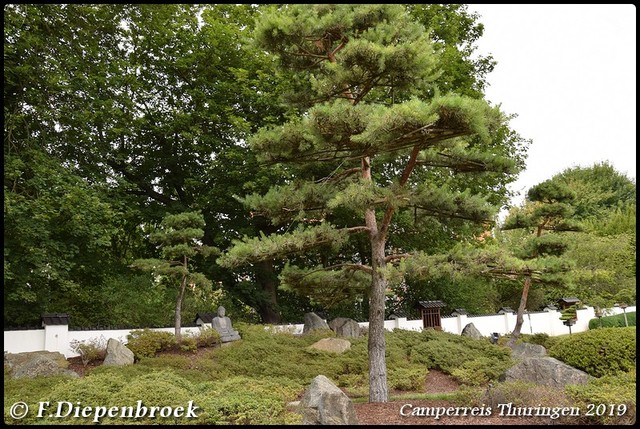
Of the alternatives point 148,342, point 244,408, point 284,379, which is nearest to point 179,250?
point 148,342

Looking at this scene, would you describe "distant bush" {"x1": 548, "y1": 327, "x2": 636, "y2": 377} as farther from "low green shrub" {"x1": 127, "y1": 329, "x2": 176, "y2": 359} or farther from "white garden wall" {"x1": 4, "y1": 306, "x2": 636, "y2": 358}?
"low green shrub" {"x1": 127, "y1": 329, "x2": 176, "y2": 359}

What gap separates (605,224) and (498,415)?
27.4 m

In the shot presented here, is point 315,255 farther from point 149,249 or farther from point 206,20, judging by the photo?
point 206,20

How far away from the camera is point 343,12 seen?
299 inches

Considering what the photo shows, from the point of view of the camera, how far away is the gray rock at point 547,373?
304 inches

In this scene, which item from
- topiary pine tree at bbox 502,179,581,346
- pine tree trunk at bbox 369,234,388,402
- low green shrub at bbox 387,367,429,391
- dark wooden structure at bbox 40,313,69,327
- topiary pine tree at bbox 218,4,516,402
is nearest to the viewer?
topiary pine tree at bbox 218,4,516,402

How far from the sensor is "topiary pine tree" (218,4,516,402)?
644 centimetres

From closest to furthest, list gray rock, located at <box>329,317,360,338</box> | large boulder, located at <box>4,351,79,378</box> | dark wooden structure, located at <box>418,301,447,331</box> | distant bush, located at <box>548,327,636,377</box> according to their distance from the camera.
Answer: distant bush, located at <box>548,327,636,377</box>, large boulder, located at <box>4,351,79,378</box>, gray rock, located at <box>329,317,360,338</box>, dark wooden structure, located at <box>418,301,447,331</box>

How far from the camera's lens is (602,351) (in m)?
8.52

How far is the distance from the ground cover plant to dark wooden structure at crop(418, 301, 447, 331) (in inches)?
184

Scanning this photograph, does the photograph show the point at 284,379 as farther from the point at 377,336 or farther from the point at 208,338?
the point at 208,338

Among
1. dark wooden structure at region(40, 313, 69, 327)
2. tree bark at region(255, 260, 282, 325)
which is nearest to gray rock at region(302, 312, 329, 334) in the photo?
tree bark at region(255, 260, 282, 325)

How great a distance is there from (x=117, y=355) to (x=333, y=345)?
15.8 feet

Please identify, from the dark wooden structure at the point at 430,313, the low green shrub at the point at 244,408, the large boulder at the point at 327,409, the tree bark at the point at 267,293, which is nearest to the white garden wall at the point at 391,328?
the dark wooden structure at the point at 430,313
